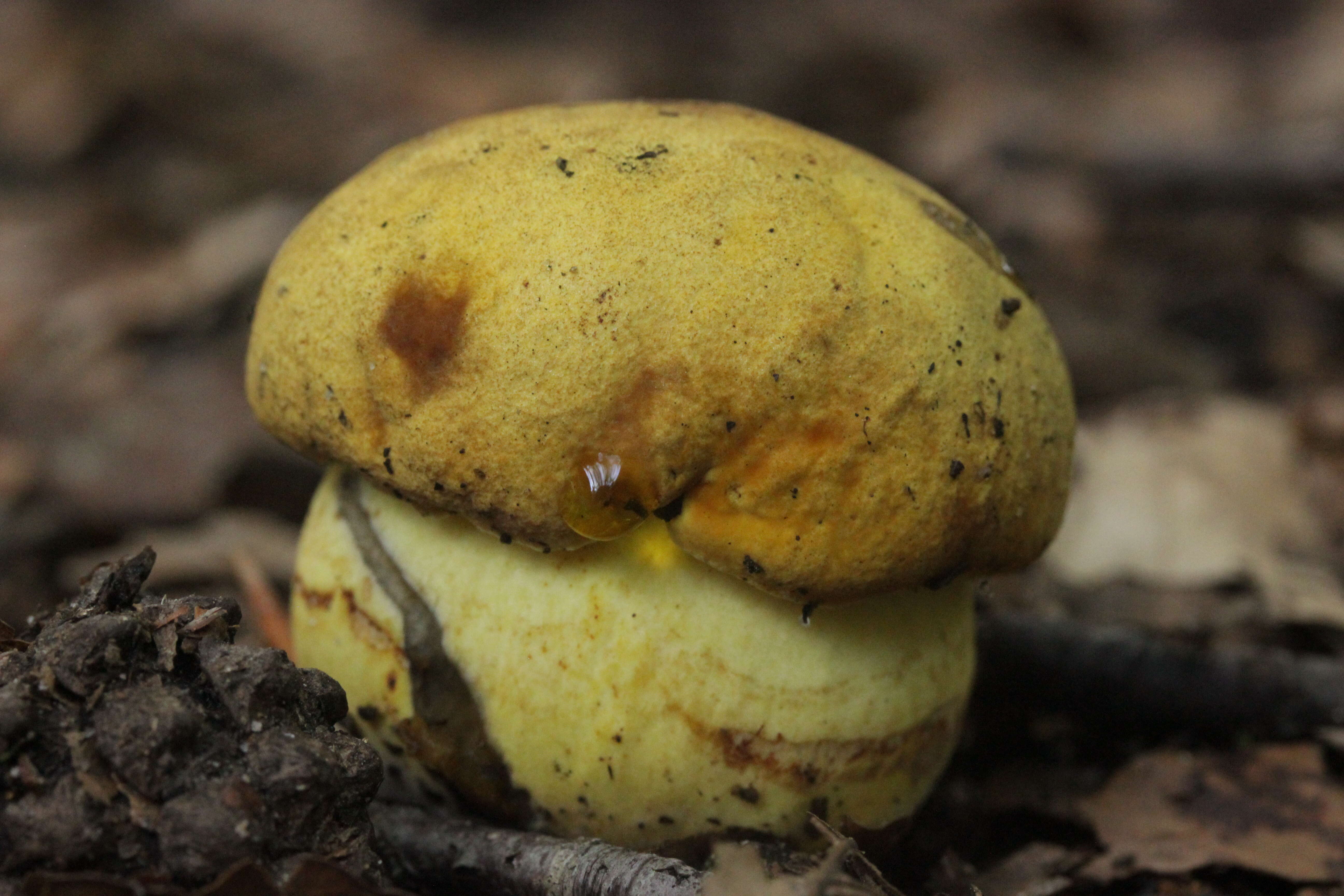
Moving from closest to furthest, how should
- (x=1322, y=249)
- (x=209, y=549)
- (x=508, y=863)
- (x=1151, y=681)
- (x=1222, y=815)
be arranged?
(x=508, y=863) → (x=1222, y=815) → (x=1151, y=681) → (x=209, y=549) → (x=1322, y=249)

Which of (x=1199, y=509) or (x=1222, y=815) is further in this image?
(x=1199, y=509)

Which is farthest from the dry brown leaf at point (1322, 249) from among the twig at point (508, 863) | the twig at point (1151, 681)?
the twig at point (508, 863)

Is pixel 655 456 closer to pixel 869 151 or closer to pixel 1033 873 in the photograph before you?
pixel 1033 873

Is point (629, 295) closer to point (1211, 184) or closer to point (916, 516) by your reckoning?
point (916, 516)

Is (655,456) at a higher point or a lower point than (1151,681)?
higher

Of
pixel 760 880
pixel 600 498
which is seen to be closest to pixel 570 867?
pixel 760 880

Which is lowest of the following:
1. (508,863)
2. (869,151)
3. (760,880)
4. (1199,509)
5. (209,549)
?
(209,549)

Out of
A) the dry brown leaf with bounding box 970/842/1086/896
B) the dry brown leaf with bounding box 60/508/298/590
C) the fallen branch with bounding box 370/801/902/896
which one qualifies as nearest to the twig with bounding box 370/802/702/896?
the fallen branch with bounding box 370/801/902/896

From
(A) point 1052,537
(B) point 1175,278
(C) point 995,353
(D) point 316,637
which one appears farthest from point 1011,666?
(B) point 1175,278
